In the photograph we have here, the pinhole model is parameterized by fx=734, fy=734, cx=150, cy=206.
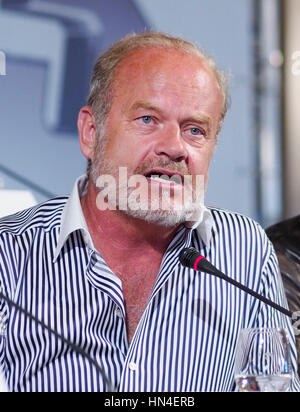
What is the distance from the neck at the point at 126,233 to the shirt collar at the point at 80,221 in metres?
0.06

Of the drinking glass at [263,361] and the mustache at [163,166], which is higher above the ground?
the mustache at [163,166]

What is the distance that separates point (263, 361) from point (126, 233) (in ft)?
1.86

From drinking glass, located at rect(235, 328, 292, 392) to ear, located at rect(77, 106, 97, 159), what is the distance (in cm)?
72

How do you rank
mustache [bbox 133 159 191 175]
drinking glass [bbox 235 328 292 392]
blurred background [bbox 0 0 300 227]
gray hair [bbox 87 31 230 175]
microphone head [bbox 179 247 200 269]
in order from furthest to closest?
blurred background [bbox 0 0 300 227], gray hair [bbox 87 31 230 175], mustache [bbox 133 159 191 175], microphone head [bbox 179 247 200 269], drinking glass [bbox 235 328 292 392]

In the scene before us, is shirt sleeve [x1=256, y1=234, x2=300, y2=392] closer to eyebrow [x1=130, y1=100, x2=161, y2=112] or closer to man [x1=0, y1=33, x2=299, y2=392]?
man [x1=0, y1=33, x2=299, y2=392]

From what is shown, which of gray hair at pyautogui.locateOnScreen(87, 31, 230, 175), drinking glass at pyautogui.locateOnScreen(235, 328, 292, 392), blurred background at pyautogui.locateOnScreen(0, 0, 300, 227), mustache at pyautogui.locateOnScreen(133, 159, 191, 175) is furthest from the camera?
blurred background at pyautogui.locateOnScreen(0, 0, 300, 227)

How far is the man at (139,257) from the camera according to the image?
57.6 inches

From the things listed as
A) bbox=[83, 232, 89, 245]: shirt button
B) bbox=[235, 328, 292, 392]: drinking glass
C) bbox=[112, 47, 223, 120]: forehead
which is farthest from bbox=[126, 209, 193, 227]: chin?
bbox=[235, 328, 292, 392]: drinking glass

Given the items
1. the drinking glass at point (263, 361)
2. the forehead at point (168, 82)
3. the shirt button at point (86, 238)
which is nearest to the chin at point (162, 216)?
the shirt button at point (86, 238)

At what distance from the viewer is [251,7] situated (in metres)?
2.35

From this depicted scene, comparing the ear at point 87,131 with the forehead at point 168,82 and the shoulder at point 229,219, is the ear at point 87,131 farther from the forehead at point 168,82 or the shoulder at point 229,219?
the shoulder at point 229,219

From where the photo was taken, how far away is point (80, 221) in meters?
1.55

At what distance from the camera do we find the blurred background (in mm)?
1953
